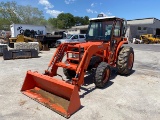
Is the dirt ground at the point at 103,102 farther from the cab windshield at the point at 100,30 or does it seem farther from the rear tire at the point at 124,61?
the cab windshield at the point at 100,30

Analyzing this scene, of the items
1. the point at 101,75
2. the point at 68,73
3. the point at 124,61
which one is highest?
the point at 124,61

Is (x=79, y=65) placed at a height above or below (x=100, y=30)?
below

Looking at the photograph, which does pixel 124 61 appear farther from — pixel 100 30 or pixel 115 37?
pixel 100 30

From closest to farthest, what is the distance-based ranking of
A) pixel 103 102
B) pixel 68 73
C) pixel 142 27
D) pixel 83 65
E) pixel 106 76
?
pixel 103 102
pixel 83 65
pixel 106 76
pixel 68 73
pixel 142 27

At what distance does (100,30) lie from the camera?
6.82 m

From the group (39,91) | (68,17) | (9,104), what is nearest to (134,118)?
(39,91)

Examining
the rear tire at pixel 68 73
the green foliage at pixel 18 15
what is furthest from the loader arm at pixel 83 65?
the green foliage at pixel 18 15

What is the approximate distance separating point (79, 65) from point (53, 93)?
1.10m

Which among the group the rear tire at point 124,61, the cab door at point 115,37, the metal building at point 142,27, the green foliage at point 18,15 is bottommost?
the rear tire at point 124,61

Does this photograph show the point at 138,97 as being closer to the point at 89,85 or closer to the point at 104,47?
the point at 89,85

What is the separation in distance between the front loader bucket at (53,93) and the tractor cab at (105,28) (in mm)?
2938

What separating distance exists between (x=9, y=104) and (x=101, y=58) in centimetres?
347

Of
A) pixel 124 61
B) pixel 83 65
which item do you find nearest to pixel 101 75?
pixel 83 65

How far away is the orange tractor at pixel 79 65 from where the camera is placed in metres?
4.36
